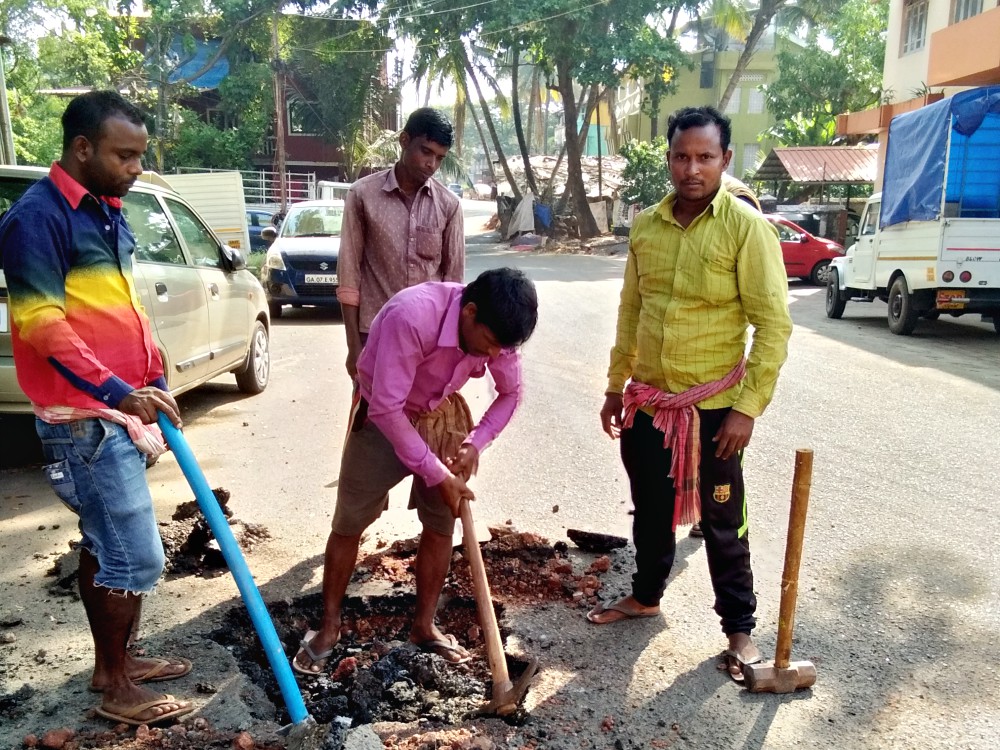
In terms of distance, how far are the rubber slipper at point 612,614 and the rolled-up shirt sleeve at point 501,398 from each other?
99 centimetres

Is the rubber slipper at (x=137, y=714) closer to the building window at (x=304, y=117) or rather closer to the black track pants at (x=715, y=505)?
the black track pants at (x=715, y=505)

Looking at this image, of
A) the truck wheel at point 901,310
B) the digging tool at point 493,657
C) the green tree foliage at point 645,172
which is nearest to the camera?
the digging tool at point 493,657

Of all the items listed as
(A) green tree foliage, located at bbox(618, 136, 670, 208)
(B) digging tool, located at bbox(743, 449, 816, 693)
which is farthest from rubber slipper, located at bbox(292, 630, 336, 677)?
(A) green tree foliage, located at bbox(618, 136, 670, 208)

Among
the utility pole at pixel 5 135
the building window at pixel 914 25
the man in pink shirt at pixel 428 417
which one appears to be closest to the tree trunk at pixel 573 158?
the building window at pixel 914 25

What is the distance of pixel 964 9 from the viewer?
59.9 ft

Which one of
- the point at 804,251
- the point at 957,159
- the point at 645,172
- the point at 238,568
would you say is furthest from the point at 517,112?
the point at 238,568

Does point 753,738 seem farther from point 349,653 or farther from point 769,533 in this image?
point 769,533

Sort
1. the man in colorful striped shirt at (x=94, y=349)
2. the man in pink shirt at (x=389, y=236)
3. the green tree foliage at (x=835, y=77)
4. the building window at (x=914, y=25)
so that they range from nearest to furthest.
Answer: the man in colorful striped shirt at (x=94, y=349) → the man in pink shirt at (x=389, y=236) → the building window at (x=914, y=25) → the green tree foliage at (x=835, y=77)

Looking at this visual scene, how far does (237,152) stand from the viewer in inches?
1104

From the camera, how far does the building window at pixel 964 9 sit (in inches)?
701

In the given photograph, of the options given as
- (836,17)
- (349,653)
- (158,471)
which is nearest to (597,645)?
(349,653)

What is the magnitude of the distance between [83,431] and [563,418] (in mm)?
4641

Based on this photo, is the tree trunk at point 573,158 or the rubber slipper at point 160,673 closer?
the rubber slipper at point 160,673

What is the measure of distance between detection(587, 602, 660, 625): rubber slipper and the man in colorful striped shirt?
1.62m
